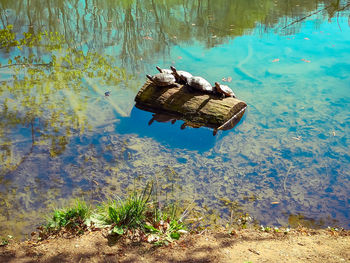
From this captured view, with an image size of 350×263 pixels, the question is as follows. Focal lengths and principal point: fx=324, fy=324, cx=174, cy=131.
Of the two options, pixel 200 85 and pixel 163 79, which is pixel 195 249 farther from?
pixel 163 79

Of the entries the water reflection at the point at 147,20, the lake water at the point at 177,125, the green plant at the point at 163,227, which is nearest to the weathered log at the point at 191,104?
the lake water at the point at 177,125

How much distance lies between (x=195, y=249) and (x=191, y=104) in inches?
154

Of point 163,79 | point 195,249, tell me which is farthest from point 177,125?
point 195,249

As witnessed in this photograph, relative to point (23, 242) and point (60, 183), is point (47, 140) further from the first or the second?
point (23, 242)

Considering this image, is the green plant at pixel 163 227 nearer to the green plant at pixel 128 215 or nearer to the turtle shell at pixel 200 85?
the green plant at pixel 128 215

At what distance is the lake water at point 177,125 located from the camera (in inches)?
202

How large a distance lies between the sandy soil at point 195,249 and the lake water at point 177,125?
568 mm

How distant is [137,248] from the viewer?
3840mm

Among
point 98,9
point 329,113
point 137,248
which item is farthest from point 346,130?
point 98,9

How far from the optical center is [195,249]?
3842 millimetres

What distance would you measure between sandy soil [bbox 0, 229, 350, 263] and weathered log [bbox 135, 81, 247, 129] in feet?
10.5

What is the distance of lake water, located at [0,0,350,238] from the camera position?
514 centimetres

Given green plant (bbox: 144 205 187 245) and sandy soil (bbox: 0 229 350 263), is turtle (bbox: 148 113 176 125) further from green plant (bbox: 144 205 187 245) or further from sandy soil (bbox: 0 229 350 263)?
sandy soil (bbox: 0 229 350 263)

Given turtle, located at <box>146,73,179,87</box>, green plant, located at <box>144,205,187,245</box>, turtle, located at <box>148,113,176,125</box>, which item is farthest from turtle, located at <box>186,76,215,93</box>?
green plant, located at <box>144,205,187,245</box>
